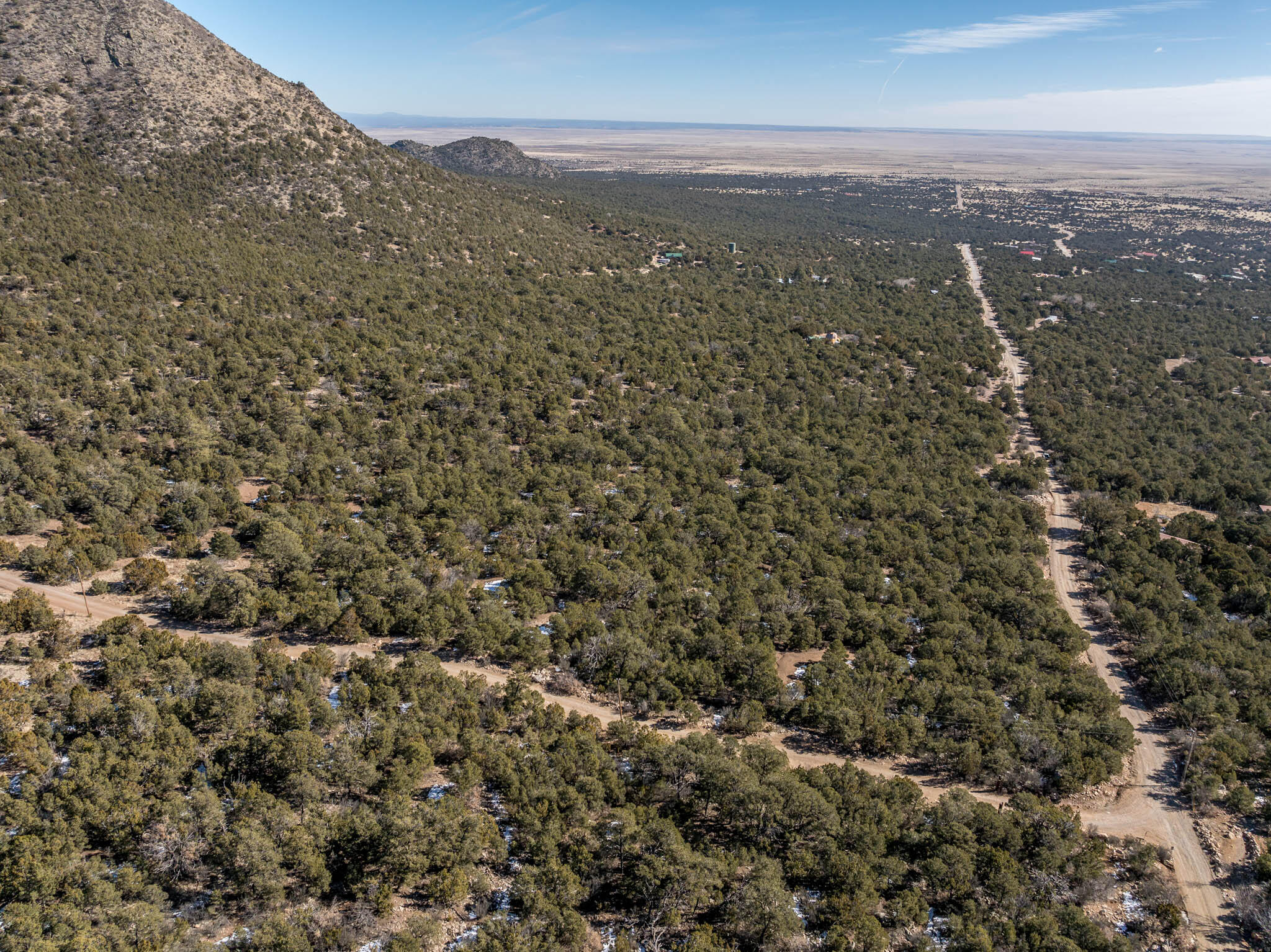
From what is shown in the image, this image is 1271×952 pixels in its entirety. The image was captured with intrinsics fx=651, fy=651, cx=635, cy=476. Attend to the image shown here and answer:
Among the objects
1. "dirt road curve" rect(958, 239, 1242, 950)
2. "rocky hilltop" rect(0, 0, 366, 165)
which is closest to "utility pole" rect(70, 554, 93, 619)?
"dirt road curve" rect(958, 239, 1242, 950)

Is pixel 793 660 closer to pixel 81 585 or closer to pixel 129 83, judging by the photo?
pixel 81 585

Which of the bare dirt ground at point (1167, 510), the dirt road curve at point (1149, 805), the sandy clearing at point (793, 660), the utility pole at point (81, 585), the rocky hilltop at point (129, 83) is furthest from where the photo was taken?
the rocky hilltop at point (129, 83)

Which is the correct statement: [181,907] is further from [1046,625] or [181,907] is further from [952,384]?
[952,384]

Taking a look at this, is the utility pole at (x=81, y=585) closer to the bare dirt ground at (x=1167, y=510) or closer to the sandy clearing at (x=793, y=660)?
the sandy clearing at (x=793, y=660)

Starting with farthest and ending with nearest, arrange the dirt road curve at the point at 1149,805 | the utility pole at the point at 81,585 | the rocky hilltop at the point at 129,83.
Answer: the rocky hilltop at the point at 129,83
the utility pole at the point at 81,585
the dirt road curve at the point at 1149,805

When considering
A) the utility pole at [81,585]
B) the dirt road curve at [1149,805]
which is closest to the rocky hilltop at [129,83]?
the utility pole at [81,585]

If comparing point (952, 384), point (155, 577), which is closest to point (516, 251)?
point (952, 384)

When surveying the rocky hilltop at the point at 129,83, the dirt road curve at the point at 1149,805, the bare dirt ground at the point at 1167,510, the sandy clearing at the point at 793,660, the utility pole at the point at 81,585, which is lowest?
the dirt road curve at the point at 1149,805
